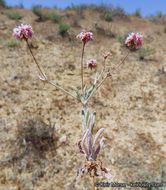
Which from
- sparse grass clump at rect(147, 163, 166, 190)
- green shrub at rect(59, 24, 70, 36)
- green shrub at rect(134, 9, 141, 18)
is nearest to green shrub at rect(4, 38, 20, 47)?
green shrub at rect(59, 24, 70, 36)

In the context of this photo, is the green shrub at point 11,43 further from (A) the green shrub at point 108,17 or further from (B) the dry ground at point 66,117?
(A) the green shrub at point 108,17

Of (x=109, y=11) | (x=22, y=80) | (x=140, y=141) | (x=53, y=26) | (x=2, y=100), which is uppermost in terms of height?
(x=109, y=11)

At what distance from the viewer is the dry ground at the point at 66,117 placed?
9.02ft

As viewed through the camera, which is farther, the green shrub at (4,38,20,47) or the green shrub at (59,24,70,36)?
the green shrub at (59,24,70,36)

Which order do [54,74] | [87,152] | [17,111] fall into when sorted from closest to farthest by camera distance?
[87,152] < [17,111] < [54,74]

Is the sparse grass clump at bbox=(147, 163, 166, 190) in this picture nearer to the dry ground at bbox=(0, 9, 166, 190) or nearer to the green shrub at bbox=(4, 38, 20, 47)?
the dry ground at bbox=(0, 9, 166, 190)

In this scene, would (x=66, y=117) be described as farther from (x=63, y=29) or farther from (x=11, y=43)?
(x=63, y=29)

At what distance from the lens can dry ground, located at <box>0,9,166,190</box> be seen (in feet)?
9.02

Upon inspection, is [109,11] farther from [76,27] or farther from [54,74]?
[54,74]

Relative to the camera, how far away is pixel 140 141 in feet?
11.4

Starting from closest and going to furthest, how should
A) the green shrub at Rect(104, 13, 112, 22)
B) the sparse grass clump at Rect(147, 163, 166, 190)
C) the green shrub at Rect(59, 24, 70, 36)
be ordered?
the sparse grass clump at Rect(147, 163, 166, 190), the green shrub at Rect(59, 24, 70, 36), the green shrub at Rect(104, 13, 112, 22)

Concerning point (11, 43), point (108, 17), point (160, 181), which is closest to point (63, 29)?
point (11, 43)

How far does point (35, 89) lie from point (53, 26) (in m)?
4.15

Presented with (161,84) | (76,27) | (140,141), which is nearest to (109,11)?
(76,27)
